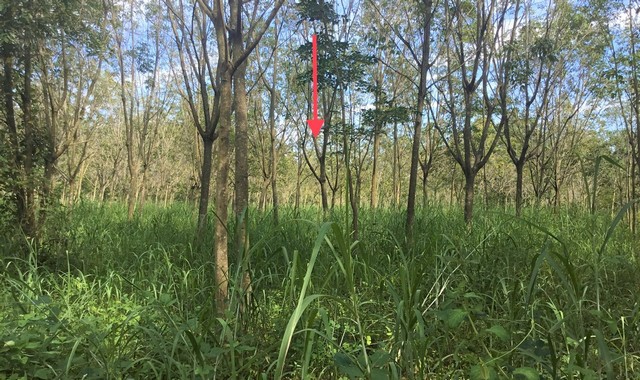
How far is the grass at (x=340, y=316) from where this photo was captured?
1368 mm

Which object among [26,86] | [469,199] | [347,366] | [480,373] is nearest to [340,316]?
[347,366]

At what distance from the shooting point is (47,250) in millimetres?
3889

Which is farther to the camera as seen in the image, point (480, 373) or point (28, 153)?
point (28, 153)

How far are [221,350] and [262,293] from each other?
1.07 metres

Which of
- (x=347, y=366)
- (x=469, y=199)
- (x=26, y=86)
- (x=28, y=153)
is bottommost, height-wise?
(x=347, y=366)

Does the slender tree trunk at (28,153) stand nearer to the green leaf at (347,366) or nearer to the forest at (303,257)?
the forest at (303,257)

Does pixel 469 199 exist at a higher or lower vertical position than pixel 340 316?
higher

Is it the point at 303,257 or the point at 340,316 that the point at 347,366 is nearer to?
the point at 340,316

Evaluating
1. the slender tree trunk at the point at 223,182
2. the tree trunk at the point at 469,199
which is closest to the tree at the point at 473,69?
the tree trunk at the point at 469,199

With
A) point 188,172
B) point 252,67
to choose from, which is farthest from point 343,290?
point 188,172

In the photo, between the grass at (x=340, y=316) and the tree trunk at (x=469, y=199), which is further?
the tree trunk at (x=469, y=199)

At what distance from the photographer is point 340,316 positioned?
2180mm

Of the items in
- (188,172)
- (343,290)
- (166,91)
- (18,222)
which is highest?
(166,91)

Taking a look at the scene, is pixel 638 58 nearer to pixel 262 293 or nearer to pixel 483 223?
pixel 483 223
